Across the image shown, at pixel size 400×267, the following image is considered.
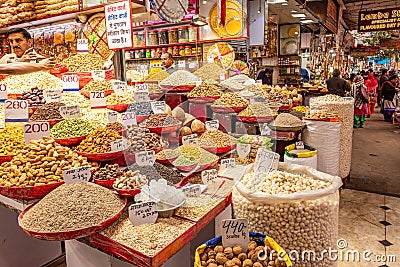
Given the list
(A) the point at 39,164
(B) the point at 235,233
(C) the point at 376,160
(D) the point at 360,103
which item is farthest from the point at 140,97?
(D) the point at 360,103

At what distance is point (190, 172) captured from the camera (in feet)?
7.13

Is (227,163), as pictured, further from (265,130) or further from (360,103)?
(360,103)

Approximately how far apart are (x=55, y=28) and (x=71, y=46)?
429mm

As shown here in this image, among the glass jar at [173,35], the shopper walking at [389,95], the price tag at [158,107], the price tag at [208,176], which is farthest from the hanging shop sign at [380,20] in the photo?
the price tag at [208,176]

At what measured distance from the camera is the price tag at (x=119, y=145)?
2115mm

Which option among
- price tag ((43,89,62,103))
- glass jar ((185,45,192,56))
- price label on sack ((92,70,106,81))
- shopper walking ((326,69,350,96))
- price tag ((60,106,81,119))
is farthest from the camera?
shopper walking ((326,69,350,96))

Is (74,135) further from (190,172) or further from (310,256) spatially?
(310,256)

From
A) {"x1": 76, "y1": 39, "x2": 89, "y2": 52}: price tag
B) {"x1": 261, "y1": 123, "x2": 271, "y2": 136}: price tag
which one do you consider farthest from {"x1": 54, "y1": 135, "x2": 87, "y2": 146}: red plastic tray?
{"x1": 76, "y1": 39, "x2": 89, "y2": 52}: price tag

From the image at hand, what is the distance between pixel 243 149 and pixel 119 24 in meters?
2.05

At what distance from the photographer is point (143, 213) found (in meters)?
1.63

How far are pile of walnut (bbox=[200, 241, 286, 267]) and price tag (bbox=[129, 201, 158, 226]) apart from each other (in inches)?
13.7

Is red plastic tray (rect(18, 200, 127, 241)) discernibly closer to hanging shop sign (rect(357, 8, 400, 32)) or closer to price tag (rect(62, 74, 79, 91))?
price tag (rect(62, 74, 79, 91))

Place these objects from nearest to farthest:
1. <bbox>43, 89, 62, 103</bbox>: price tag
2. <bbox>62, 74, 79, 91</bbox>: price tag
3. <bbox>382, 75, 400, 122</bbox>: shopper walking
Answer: <bbox>43, 89, 62, 103</bbox>: price tag → <bbox>62, 74, 79, 91</bbox>: price tag → <bbox>382, 75, 400, 122</bbox>: shopper walking

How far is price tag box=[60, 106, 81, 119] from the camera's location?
2.56 meters
